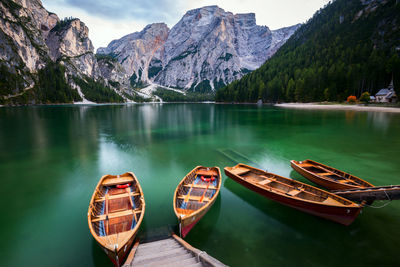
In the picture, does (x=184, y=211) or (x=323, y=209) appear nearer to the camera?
(x=184, y=211)

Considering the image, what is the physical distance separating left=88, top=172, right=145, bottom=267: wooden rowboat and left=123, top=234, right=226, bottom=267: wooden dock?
22.0 inches

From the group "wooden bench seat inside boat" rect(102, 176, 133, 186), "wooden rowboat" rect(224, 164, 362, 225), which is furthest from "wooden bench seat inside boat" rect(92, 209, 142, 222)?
"wooden rowboat" rect(224, 164, 362, 225)

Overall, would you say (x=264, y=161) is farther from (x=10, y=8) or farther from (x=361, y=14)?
(x=10, y=8)

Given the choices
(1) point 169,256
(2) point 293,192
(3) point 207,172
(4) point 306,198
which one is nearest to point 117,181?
(3) point 207,172

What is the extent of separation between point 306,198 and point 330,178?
4.45 meters

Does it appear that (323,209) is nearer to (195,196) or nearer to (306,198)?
(306,198)

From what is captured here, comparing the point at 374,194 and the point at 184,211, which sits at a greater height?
the point at 374,194

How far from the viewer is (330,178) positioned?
13438 mm

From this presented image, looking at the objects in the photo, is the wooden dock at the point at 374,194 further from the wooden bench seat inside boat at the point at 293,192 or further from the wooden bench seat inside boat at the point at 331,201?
the wooden bench seat inside boat at the point at 293,192

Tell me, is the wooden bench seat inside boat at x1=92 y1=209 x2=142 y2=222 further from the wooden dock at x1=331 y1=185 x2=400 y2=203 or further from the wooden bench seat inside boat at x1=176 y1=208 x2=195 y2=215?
the wooden dock at x1=331 y1=185 x2=400 y2=203

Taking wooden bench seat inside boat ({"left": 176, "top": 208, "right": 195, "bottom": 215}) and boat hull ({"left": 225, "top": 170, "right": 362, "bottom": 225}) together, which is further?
wooden bench seat inside boat ({"left": 176, "top": 208, "right": 195, "bottom": 215})

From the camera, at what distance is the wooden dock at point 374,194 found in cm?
820

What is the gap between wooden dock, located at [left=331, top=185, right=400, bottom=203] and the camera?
820 centimetres

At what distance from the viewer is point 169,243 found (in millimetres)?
7832
